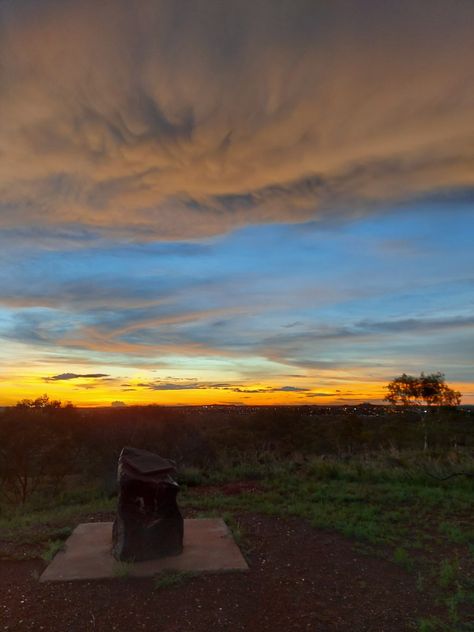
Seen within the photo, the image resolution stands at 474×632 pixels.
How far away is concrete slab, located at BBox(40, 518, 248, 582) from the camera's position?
5.52m

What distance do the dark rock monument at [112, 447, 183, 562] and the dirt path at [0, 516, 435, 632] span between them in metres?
0.57

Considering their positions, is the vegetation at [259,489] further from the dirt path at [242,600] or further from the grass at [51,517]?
the dirt path at [242,600]

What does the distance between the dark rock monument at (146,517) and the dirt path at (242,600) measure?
1.86 feet

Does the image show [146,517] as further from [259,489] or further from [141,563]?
[259,489]

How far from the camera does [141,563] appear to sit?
578 cm

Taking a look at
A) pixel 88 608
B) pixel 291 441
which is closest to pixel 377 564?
pixel 88 608

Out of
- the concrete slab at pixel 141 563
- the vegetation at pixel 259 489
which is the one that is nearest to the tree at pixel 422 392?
the vegetation at pixel 259 489

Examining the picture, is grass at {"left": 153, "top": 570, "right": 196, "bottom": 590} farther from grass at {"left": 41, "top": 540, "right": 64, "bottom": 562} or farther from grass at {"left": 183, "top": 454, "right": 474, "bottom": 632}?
grass at {"left": 183, "top": 454, "right": 474, "bottom": 632}

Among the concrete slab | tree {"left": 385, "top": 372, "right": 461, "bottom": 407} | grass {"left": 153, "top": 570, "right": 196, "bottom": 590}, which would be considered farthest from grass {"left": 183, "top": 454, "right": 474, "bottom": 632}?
tree {"left": 385, "top": 372, "right": 461, "bottom": 407}

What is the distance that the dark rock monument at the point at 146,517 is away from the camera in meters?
5.89

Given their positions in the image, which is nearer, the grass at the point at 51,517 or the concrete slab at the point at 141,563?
the concrete slab at the point at 141,563

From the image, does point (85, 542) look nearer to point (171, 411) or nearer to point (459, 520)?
point (459, 520)

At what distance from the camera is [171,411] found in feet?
65.9

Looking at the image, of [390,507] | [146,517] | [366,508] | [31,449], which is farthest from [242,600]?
[31,449]
